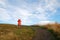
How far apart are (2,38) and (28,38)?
269 centimetres

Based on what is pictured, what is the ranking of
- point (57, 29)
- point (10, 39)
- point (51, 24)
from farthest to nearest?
point (51, 24)
point (57, 29)
point (10, 39)

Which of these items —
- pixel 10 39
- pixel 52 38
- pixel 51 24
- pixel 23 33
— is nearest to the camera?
pixel 10 39

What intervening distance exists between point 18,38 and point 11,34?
1.40 m

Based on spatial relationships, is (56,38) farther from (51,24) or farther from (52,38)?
(51,24)

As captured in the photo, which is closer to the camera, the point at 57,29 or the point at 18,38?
the point at 18,38

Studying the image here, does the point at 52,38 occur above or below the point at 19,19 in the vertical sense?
below

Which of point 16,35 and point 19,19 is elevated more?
point 19,19

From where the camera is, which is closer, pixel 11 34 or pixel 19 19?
pixel 11 34

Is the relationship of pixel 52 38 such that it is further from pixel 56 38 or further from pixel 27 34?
pixel 27 34

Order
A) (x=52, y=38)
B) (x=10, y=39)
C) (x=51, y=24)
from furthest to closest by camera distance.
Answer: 1. (x=51, y=24)
2. (x=52, y=38)
3. (x=10, y=39)

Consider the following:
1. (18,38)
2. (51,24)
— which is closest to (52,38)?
(18,38)

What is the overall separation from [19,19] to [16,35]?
183 inches

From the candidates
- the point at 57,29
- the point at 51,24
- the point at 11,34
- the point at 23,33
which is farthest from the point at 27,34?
the point at 51,24

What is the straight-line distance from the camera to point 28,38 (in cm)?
1881
